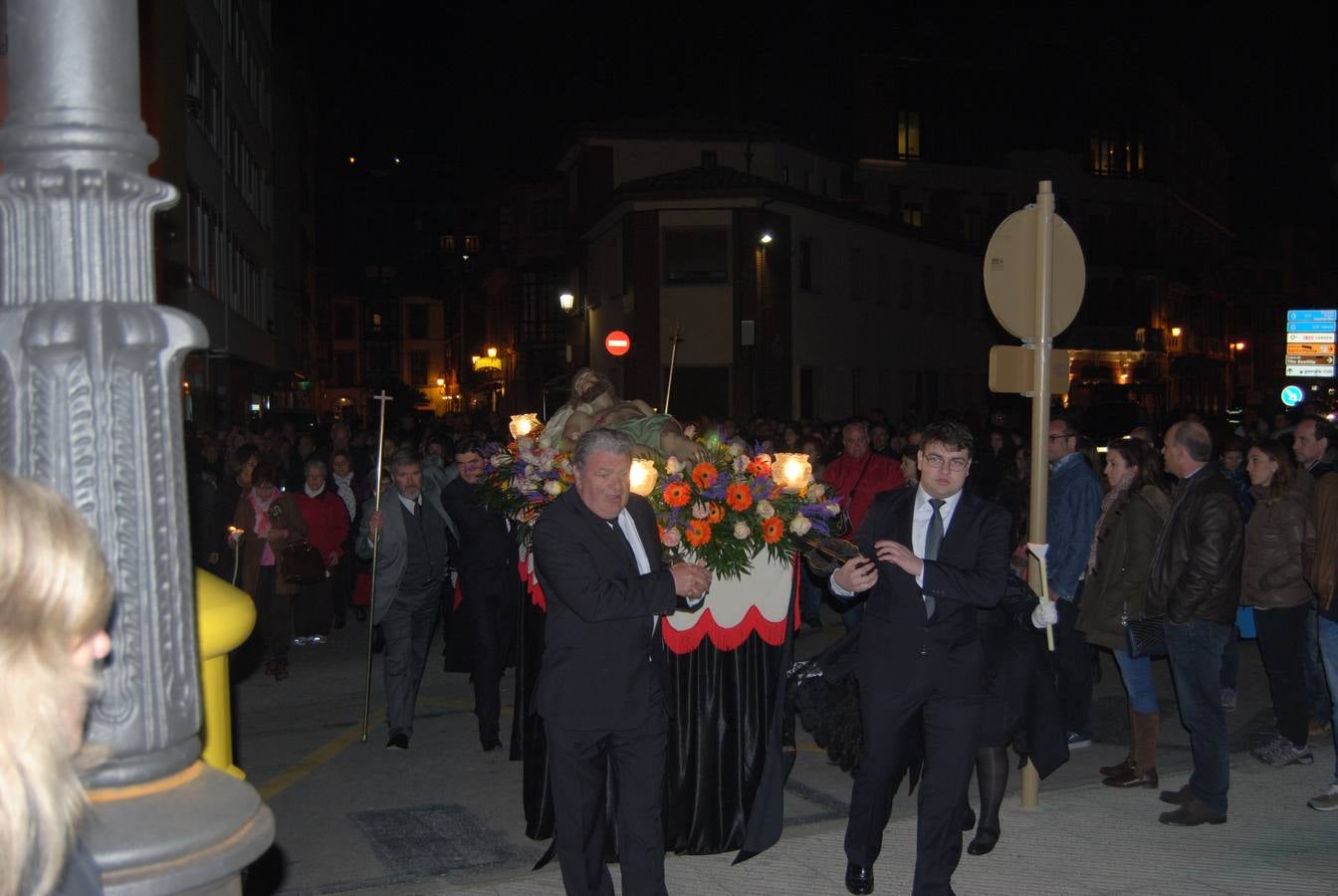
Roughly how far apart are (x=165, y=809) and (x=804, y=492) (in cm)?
477

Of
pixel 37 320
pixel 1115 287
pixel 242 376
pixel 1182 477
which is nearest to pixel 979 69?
pixel 1115 287

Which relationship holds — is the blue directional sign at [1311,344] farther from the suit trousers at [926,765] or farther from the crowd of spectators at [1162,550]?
the suit trousers at [926,765]

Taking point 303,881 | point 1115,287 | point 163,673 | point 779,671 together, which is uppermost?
point 1115,287

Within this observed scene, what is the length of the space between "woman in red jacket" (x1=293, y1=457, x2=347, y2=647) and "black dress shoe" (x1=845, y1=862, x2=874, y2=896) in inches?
312

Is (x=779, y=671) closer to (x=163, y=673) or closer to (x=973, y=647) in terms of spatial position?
(x=973, y=647)

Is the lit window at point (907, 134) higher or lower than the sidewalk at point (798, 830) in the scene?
higher

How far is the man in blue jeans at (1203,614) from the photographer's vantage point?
22.7 feet

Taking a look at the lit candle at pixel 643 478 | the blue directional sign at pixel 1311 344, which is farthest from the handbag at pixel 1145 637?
the blue directional sign at pixel 1311 344

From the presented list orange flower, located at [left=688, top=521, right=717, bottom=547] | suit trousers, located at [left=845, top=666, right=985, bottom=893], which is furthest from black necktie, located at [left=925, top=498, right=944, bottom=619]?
orange flower, located at [left=688, top=521, right=717, bottom=547]

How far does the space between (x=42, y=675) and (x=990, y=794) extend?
553 centimetres

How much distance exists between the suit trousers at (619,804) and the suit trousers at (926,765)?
1002 millimetres

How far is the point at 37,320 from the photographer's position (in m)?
2.59

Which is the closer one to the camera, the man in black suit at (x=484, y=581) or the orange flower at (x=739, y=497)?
the orange flower at (x=739, y=497)

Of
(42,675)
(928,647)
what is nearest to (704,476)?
(928,647)
